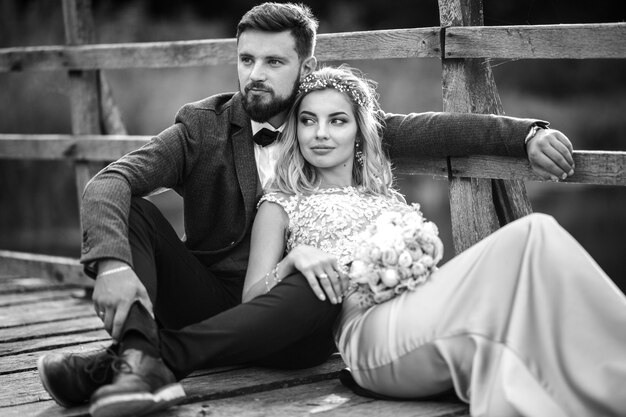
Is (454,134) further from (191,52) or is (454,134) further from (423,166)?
Answer: (191,52)

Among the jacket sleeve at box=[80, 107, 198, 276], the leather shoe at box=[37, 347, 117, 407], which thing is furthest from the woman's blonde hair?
the leather shoe at box=[37, 347, 117, 407]

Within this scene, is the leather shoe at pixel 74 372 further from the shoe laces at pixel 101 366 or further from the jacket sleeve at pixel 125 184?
the jacket sleeve at pixel 125 184

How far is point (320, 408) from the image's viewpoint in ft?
8.09

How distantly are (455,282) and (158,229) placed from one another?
973 millimetres

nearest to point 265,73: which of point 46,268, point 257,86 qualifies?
point 257,86

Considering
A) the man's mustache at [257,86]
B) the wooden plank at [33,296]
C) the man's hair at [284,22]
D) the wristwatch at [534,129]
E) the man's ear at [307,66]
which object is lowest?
the wooden plank at [33,296]

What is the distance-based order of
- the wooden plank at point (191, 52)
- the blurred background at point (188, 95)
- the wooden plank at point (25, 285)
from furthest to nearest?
the blurred background at point (188, 95), the wooden plank at point (25, 285), the wooden plank at point (191, 52)

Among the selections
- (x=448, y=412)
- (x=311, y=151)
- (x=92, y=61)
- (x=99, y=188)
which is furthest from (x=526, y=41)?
(x=92, y=61)

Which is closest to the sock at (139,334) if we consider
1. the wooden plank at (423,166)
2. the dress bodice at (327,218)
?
the dress bodice at (327,218)

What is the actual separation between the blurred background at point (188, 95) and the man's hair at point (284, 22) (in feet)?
21.4

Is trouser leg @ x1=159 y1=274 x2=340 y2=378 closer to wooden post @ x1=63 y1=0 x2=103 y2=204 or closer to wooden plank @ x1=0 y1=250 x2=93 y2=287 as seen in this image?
wooden plank @ x1=0 y1=250 x2=93 y2=287

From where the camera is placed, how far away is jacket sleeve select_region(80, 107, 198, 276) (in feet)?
8.14

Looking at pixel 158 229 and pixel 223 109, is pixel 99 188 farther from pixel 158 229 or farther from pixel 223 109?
pixel 223 109

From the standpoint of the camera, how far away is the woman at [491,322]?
2154 mm
